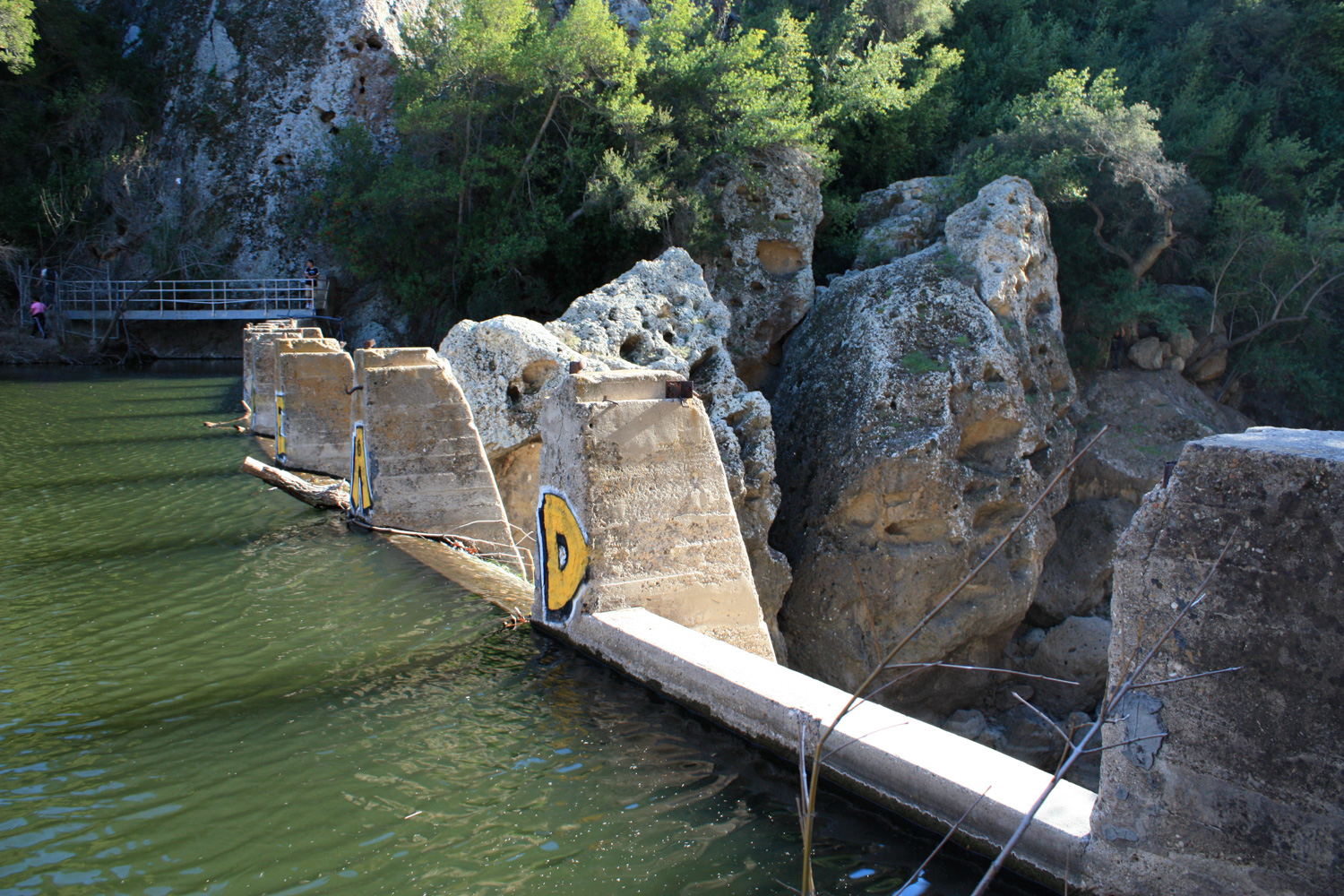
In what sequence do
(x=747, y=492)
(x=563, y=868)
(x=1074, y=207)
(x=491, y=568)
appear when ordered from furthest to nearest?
(x=1074, y=207) → (x=747, y=492) → (x=491, y=568) → (x=563, y=868)

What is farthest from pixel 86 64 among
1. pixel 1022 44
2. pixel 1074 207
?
pixel 1074 207

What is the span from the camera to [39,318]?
96.6ft

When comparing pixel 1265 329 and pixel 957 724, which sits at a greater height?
pixel 1265 329

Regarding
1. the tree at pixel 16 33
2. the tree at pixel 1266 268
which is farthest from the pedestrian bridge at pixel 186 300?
the tree at pixel 1266 268

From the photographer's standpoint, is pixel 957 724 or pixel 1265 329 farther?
pixel 1265 329

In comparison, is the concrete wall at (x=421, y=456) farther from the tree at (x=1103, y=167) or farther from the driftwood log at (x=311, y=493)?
the tree at (x=1103, y=167)

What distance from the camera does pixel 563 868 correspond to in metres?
3.48

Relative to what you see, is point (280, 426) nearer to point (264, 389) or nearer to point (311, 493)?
point (264, 389)

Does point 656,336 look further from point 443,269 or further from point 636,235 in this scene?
point 443,269

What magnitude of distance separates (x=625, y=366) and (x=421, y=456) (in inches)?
106

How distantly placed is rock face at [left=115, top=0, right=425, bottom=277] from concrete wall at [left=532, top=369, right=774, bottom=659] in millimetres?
30866

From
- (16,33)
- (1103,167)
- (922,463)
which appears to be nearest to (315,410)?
(922,463)

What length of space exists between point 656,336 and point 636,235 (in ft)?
31.5

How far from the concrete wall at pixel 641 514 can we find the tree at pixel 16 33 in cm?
3124
